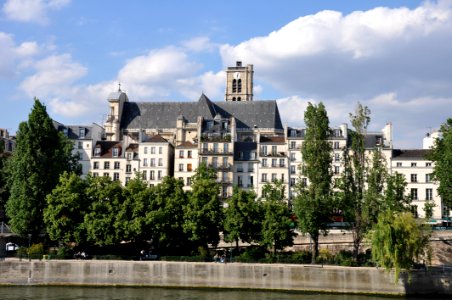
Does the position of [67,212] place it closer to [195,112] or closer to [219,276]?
[219,276]

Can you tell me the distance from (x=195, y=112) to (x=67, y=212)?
54908mm

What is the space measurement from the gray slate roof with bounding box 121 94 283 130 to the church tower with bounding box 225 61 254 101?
38829mm

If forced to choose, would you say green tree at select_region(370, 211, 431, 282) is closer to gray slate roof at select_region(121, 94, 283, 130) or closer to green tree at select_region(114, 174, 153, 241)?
green tree at select_region(114, 174, 153, 241)

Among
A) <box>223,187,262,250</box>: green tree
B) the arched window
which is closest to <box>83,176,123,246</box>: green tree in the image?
<box>223,187,262,250</box>: green tree

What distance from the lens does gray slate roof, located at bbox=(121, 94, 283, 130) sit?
11575cm

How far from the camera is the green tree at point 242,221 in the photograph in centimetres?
6369

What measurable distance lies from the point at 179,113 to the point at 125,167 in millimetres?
23316

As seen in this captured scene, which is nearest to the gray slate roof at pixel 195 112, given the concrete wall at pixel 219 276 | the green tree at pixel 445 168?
the green tree at pixel 445 168

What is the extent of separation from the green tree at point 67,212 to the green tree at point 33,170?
1.97 metres

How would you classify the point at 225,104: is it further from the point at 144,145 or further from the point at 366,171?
the point at 366,171

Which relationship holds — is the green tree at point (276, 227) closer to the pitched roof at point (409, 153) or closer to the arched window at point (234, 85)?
the pitched roof at point (409, 153)

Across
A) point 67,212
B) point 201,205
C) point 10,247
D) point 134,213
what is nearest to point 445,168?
point 201,205

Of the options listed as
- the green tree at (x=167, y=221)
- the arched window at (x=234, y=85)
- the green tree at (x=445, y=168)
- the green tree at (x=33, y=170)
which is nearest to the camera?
the green tree at (x=167, y=221)

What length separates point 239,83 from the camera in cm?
16050
